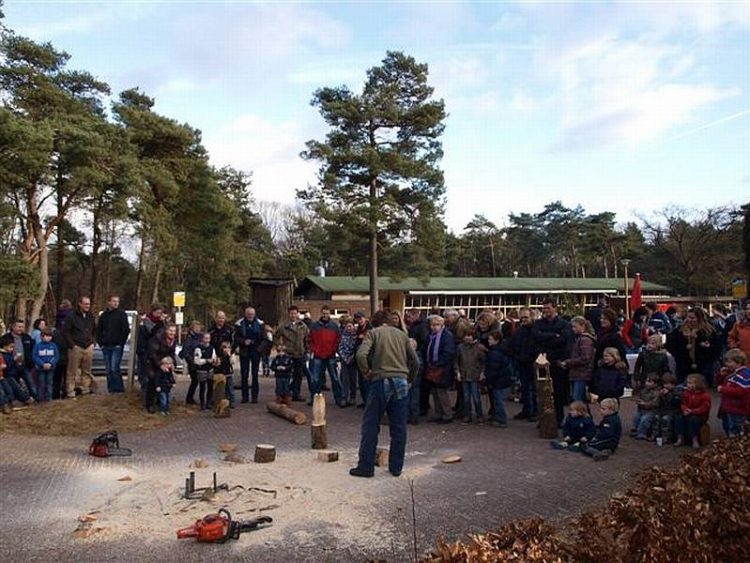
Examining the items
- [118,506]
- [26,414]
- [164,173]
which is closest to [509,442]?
[118,506]

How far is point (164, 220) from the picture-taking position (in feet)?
103

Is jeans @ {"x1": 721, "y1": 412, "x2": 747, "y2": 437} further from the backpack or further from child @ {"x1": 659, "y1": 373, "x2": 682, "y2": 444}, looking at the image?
the backpack

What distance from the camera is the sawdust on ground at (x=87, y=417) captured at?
1006cm

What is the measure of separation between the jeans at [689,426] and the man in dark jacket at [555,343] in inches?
65.9

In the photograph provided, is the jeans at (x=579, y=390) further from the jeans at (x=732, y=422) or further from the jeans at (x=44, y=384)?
the jeans at (x=44, y=384)

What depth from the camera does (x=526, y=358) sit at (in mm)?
10484

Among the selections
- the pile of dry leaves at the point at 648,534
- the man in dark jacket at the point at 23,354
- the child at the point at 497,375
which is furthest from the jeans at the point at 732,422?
the man in dark jacket at the point at 23,354

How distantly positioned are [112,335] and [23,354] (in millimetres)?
1493

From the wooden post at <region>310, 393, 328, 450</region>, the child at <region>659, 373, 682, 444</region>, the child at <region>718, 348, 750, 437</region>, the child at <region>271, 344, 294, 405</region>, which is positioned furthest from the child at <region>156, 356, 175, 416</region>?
the child at <region>718, 348, 750, 437</region>

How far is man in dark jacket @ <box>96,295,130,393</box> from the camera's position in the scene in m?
12.7

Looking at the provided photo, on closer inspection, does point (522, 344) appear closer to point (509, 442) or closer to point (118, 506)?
point (509, 442)

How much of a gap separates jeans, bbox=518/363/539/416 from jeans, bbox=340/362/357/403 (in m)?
3.12

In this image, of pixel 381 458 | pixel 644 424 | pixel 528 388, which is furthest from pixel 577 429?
pixel 381 458

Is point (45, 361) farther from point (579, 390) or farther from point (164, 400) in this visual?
point (579, 390)
